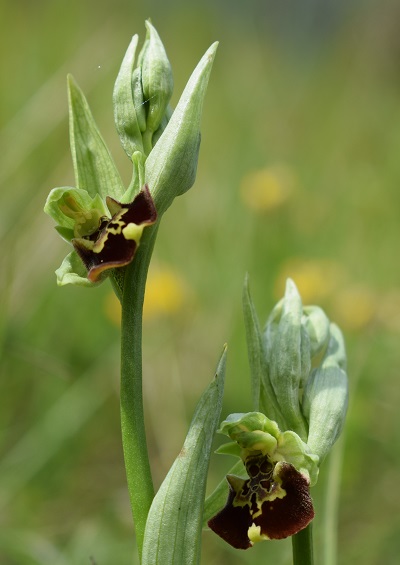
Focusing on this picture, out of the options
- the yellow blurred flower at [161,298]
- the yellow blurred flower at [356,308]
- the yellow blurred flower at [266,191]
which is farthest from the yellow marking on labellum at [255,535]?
the yellow blurred flower at [266,191]

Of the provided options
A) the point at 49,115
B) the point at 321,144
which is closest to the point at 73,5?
the point at 321,144

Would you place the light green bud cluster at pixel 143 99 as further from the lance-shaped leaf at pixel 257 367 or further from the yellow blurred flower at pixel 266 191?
the yellow blurred flower at pixel 266 191

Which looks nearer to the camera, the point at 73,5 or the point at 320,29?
the point at 73,5

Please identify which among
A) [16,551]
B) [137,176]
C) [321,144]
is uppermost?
[137,176]

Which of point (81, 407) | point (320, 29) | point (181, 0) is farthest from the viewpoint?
point (181, 0)

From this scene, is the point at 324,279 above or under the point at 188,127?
under

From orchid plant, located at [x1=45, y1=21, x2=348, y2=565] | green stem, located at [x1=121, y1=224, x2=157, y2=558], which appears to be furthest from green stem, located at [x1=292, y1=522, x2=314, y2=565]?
green stem, located at [x1=121, y1=224, x2=157, y2=558]

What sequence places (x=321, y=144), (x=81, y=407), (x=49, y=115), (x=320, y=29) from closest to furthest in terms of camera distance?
(x=81, y=407) < (x=49, y=115) < (x=321, y=144) < (x=320, y=29)

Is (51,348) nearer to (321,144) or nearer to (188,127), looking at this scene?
Result: (188,127)
